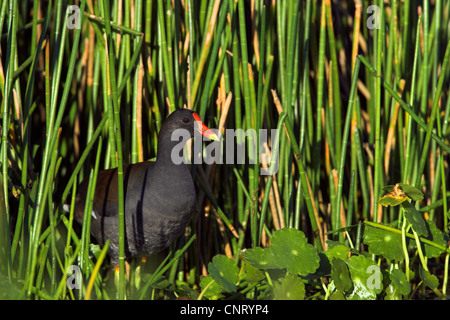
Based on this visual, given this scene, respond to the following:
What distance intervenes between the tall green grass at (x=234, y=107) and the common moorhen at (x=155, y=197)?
3.1 inches

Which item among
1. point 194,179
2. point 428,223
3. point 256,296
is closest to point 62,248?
point 194,179

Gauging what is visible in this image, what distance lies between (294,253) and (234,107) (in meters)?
0.62

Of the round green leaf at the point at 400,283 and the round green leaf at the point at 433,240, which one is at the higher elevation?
the round green leaf at the point at 433,240

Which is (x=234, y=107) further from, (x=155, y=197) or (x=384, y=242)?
(x=384, y=242)

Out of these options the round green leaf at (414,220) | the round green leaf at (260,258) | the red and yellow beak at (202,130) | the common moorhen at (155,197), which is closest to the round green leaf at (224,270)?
the round green leaf at (260,258)

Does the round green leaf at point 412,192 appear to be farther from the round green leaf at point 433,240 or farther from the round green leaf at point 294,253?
the round green leaf at point 294,253

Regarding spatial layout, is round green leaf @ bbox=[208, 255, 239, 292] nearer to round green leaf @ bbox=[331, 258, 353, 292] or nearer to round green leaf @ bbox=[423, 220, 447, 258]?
round green leaf @ bbox=[331, 258, 353, 292]

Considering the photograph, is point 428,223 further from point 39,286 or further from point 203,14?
point 39,286

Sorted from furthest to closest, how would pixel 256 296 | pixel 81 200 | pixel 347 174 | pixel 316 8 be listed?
pixel 347 174
pixel 316 8
pixel 81 200
pixel 256 296

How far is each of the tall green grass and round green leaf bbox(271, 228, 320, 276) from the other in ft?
0.49

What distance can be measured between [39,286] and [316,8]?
50.6 inches

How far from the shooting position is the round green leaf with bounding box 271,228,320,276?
1.48 meters

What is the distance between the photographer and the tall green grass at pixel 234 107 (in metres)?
1.62
